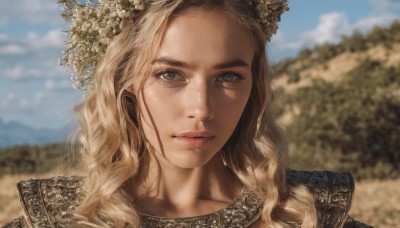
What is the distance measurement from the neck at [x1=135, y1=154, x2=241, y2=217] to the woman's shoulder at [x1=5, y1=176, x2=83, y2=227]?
0.31m

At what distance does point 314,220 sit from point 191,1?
3.76 feet

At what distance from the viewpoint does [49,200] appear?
309 cm

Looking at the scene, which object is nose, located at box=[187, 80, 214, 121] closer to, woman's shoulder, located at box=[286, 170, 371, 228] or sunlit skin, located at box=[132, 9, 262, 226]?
sunlit skin, located at box=[132, 9, 262, 226]

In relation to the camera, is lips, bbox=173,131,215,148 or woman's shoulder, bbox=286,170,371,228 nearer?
lips, bbox=173,131,215,148

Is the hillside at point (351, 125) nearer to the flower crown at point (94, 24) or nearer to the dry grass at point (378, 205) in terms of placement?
the dry grass at point (378, 205)

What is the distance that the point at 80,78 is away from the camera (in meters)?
3.36

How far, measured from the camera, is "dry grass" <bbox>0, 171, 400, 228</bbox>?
839cm

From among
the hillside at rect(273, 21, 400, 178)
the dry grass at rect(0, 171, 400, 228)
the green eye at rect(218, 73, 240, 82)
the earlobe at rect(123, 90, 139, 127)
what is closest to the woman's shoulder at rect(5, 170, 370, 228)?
the earlobe at rect(123, 90, 139, 127)

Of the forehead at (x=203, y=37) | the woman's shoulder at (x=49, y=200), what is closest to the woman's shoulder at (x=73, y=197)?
the woman's shoulder at (x=49, y=200)

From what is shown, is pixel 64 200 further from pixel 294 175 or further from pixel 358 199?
pixel 358 199

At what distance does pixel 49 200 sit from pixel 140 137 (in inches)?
20.1

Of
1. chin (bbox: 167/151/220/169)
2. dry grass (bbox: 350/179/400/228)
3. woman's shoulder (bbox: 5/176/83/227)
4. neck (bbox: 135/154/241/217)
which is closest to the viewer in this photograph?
chin (bbox: 167/151/220/169)

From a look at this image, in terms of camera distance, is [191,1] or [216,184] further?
[216,184]

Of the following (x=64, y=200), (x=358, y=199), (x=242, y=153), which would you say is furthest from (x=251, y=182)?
(x=358, y=199)
